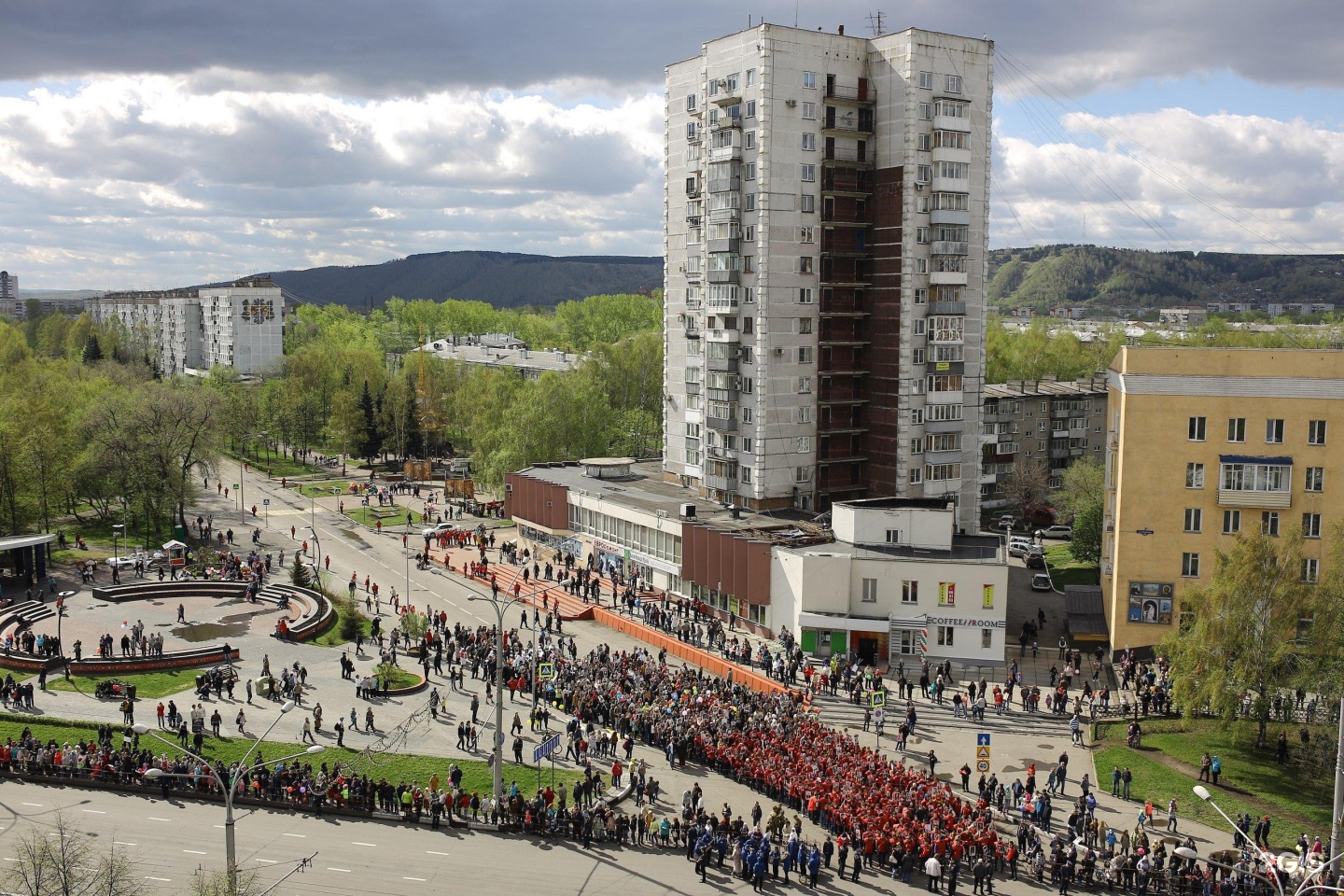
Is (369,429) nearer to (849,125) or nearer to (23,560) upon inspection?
(23,560)

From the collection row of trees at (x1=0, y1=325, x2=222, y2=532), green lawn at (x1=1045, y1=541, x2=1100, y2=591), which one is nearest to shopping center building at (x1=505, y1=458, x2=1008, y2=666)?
green lawn at (x1=1045, y1=541, x2=1100, y2=591)

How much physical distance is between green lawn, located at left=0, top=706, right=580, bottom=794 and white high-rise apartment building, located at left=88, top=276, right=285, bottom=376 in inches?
4893

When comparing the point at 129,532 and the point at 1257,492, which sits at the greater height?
the point at 1257,492

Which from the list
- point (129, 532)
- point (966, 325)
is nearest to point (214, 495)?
point (129, 532)

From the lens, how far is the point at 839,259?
63.0 metres

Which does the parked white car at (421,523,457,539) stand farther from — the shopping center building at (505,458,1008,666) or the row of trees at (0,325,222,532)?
the row of trees at (0,325,222,532)

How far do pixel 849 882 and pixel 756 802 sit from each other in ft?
16.3

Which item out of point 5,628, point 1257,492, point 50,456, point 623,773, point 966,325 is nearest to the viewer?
point 623,773

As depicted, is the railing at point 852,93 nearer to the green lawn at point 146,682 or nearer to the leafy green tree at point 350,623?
the leafy green tree at point 350,623

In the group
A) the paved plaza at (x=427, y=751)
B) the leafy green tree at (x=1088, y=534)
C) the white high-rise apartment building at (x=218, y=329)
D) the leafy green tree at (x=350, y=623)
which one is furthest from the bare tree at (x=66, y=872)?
the white high-rise apartment building at (x=218, y=329)

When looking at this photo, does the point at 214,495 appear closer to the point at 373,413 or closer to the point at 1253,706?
the point at 373,413

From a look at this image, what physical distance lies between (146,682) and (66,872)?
23.2 m

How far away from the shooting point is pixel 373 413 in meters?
112

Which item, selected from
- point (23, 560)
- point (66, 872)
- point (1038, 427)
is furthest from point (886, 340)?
point (23, 560)
